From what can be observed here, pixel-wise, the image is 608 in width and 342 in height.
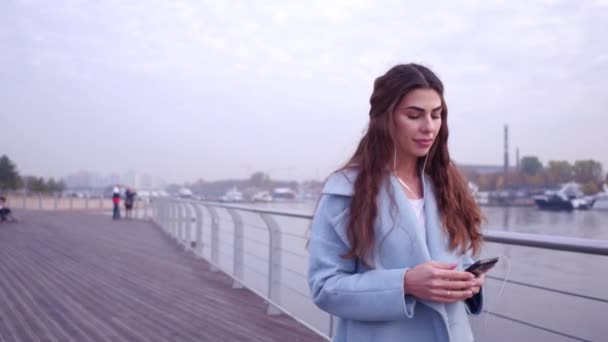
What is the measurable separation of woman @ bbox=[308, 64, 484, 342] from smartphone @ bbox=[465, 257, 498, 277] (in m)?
0.02

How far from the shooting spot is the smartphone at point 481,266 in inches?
54.1

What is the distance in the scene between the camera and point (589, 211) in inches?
155

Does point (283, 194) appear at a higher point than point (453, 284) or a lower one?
higher

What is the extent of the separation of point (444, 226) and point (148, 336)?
3762 millimetres

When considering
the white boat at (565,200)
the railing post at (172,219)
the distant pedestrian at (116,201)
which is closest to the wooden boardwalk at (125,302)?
the white boat at (565,200)

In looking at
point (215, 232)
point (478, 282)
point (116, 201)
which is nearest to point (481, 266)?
point (478, 282)

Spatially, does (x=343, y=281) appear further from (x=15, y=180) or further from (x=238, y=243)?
(x=15, y=180)

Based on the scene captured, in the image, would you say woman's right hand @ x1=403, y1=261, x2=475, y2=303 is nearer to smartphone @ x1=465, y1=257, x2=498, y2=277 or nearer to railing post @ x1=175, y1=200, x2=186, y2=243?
smartphone @ x1=465, y1=257, x2=498, y2=277

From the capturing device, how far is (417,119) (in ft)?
4.83

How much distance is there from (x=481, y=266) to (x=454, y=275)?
121 millimetres

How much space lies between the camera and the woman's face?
147cm

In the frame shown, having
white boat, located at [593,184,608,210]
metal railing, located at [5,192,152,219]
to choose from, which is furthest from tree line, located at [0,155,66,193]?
white boat, located at [593,184,608,210]

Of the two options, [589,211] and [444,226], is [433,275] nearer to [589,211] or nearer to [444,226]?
[444,226]

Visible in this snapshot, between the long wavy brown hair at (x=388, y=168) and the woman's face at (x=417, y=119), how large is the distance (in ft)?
0.05
